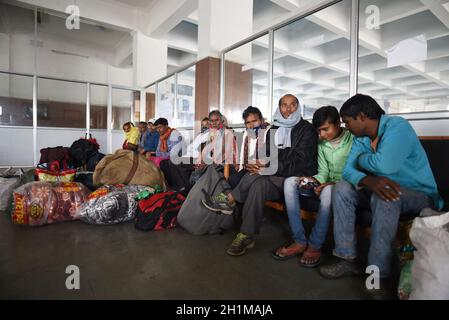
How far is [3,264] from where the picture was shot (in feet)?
4.85

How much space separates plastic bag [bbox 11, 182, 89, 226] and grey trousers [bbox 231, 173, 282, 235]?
1.53 metres

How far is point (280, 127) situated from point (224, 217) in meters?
0.89

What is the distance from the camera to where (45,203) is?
7.04 ft

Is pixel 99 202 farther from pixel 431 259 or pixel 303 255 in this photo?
pixel 431 259

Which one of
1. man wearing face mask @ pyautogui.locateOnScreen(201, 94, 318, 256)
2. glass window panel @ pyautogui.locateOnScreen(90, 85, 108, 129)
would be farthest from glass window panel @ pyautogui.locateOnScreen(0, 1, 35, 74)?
man wearing face mask @ pyautogui.locateOnScreen(201, 94, 318, 256)

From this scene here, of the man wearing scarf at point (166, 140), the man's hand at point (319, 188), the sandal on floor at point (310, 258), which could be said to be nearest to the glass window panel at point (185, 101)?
the man wearing scarf at point (166, 140)

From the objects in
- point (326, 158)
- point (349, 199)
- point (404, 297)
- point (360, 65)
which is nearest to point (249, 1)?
point (360, 65)

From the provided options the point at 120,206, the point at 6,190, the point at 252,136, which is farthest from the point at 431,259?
the point at 6,190

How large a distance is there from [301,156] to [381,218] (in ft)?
2.19

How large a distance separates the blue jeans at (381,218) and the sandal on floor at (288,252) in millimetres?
334

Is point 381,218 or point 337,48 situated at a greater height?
point 337,48

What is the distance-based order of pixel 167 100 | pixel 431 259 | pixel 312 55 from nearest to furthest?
pixel 431 259 < pixel 167 100 < pixel 312 55
